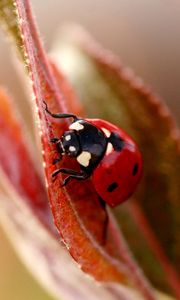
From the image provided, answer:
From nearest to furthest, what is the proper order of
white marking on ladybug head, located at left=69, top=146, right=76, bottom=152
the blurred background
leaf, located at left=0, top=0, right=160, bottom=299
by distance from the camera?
1. leaf, located at left=0, top=0, right=160, bottom=299
2. white marking on ladybug head, located at left=69, top=146, right=76, bottom=152
3. the blurred background


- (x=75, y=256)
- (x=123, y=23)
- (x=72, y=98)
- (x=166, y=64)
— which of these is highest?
(x=123, y=23)

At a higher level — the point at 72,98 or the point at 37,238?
the point at 72,98

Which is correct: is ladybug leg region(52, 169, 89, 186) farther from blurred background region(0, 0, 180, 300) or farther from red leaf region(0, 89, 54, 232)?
blurred background region(0, 0, 180, 300)

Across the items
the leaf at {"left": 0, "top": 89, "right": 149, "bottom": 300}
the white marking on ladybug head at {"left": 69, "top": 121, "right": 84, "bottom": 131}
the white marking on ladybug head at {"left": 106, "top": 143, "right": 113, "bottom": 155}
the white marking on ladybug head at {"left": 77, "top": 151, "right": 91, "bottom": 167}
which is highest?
the white marking on ladybug head at {"left": 106, "top": 143, "right": 113, "bottom": 155}

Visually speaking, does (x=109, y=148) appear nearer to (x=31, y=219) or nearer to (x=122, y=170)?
(x=122, y=170)

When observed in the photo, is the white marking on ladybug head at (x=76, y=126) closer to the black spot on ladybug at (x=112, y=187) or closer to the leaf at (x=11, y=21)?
the black spot on ladybug at (x=112, y=187)

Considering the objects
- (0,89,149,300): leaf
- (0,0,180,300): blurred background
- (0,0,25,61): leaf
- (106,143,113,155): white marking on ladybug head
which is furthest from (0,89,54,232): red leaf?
(0,0,180,300): blurred background

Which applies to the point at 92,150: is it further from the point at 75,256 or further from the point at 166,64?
the point at 166,64

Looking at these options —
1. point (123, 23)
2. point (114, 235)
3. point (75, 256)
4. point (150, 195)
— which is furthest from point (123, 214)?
point (123, 23)
